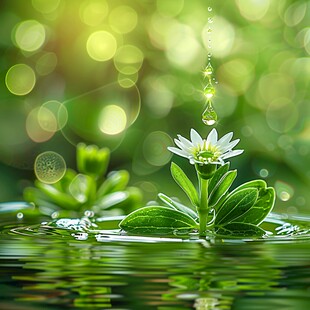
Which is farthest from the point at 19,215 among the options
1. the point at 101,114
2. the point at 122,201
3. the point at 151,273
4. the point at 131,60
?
the point at 131,60

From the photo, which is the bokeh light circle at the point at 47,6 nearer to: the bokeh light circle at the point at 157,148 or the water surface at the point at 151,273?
the bokeh light circle at the point at 157,148

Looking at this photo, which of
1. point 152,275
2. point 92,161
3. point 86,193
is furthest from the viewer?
point 92,161

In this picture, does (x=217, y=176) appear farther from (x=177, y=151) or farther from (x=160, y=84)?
(x=160, y=84)

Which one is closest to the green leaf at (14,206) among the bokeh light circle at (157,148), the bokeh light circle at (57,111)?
the bokeh light circle at (157,148)

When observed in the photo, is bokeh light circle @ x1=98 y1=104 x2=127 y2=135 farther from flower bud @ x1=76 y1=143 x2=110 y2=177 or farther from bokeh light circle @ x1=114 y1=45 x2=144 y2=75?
flower bud @ x1=76 y1=143 x2=110 y2=177

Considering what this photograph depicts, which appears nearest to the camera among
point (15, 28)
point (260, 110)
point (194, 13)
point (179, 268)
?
point (179, 268)

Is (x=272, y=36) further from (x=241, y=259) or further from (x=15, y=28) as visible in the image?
(x=241, y=259)

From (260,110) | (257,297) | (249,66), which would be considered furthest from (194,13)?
(257,297)

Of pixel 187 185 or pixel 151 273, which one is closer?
pixel 151 273
